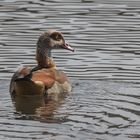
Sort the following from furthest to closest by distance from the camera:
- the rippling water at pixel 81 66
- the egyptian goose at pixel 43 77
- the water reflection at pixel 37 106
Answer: the egyptian goose at pixel 43 77 < the water reflection at pixel 37 106 < the rippling water at pixel 81 66

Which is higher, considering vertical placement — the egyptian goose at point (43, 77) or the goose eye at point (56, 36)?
the goose eye at point (56, 36)

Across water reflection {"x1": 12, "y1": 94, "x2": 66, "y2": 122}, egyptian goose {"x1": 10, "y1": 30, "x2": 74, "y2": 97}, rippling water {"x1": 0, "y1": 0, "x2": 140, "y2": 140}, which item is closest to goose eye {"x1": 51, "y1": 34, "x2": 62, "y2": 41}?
egyptian goose {"x1": 10, "y1": 30, "x2": 74, "y2": 97}

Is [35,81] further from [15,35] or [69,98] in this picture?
[15,35]

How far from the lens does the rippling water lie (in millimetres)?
12312

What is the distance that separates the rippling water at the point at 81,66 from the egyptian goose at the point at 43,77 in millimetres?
206

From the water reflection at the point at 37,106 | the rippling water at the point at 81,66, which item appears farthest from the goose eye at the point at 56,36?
the water reflection at the point at 37,106

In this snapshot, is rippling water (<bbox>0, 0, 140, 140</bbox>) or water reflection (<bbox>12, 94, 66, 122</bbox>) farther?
water reflection (<bbox>12, 94, 66, 122</bbox>)

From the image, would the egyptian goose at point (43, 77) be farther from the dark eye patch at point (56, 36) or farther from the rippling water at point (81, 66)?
the rippling water at point (81, 66)

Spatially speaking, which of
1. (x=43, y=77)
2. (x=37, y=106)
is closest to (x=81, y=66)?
(x=43, y=77)

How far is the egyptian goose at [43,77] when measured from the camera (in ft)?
48.5

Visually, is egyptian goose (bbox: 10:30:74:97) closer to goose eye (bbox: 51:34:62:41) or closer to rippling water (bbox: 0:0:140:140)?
goose eye (bbox: 51:34:62:41)

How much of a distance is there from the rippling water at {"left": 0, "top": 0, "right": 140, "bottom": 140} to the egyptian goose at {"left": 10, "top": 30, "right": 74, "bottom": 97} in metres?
0.21

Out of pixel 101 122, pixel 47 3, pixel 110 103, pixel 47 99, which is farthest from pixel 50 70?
pixel 47 3

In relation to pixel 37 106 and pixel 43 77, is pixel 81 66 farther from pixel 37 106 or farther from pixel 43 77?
pixel 37 106
